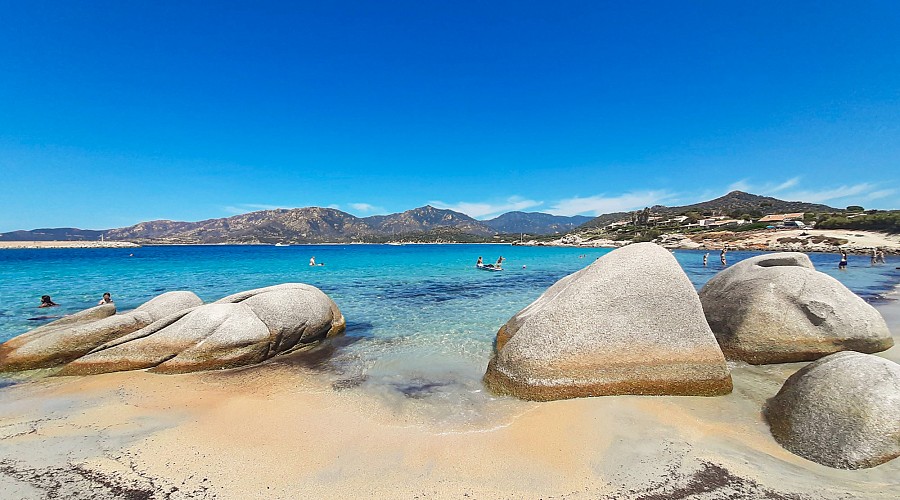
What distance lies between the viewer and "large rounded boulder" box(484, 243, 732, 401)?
7.06m

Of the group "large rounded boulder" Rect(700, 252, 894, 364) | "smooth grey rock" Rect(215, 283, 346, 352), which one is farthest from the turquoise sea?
"large rounded boulder" Rect(700, 252, 894, 364)

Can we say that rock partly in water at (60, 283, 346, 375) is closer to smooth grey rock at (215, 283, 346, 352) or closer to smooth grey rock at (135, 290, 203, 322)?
smooth grey rock at (215, 283, 346, 352)

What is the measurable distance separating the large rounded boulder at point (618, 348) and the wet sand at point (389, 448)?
12.6 inches

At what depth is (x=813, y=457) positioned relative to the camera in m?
4.91

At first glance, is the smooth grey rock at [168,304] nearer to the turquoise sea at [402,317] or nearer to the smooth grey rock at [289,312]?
the smooth grey rock at [289,312]

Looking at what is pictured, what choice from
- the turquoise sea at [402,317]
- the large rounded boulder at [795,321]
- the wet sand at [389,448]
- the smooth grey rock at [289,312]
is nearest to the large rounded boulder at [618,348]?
the wet sand at [389,448]

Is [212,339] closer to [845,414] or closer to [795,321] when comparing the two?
[845,414]

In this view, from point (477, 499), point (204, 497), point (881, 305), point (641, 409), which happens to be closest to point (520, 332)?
point (641, 409)

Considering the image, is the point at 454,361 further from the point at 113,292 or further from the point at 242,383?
the point at 113,292

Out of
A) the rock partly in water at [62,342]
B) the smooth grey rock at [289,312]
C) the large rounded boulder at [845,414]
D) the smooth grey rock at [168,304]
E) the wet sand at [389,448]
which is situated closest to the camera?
the wet sand at [389,448]

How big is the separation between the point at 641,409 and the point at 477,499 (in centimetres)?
383

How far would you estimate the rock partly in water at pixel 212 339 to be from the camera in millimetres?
9070

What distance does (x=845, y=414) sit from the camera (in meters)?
4.89

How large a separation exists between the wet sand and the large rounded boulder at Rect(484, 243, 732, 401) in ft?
1.05
